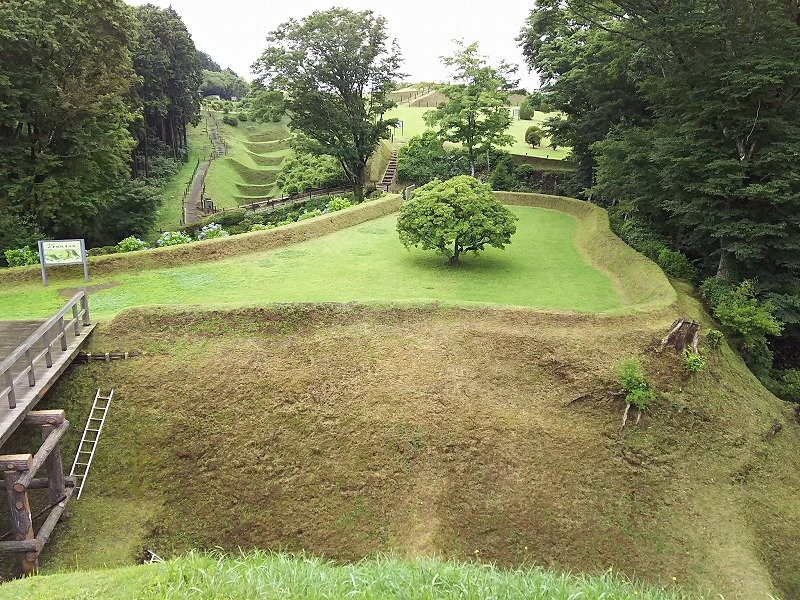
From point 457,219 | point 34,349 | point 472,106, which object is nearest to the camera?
point 34,349

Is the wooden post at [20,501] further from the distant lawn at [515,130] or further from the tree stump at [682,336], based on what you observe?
the distant lawn at [515,130]

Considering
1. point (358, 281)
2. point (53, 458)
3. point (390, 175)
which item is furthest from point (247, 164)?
point (53, 458)

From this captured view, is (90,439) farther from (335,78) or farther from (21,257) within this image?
(335,78)

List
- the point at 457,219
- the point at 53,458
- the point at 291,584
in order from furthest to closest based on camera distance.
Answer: the point at 457,219 < the point at 53,458 < the point at 291,584

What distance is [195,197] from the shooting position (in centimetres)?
3794

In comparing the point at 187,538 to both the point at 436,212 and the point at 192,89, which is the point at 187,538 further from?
the point at 192,89

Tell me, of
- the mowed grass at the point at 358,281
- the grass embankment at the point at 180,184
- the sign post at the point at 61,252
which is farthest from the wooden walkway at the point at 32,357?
the grass embankment at the point at 180,184

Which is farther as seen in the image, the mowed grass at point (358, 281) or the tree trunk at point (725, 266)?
the tree trunk at point (725, 266)

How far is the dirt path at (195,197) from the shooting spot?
33.8 m

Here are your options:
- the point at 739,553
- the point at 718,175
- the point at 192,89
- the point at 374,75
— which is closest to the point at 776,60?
the point at 718,175

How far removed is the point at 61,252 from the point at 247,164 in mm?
37360

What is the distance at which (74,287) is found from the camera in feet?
45.0

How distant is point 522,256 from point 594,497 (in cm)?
1000

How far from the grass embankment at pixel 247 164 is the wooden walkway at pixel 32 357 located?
2960cm
